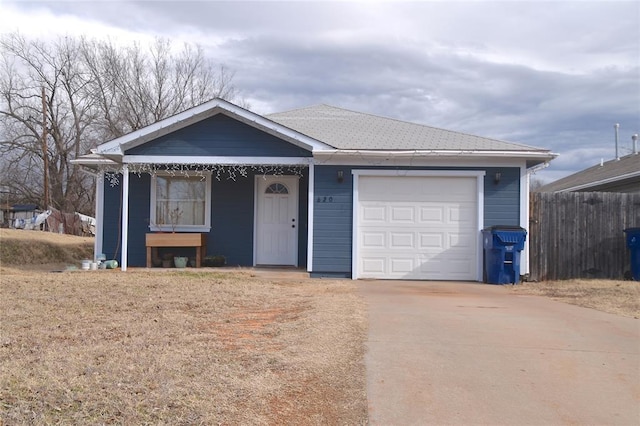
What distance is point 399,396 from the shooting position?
15.0ft

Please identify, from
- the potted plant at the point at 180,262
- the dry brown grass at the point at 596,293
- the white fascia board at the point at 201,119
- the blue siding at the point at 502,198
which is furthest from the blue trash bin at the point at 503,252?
the potted plant at the point at 180,262

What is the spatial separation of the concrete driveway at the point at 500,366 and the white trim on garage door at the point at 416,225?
3.79 m

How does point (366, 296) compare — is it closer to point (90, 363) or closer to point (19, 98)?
point (90, 363)

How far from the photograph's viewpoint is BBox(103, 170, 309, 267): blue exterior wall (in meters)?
14.1

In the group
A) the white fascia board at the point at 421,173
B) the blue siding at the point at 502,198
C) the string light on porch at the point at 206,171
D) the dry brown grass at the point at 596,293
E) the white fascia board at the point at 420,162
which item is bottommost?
the dry brown grass at the point at 596,293

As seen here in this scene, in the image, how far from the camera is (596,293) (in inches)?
419

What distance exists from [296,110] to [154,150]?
17.5 feet

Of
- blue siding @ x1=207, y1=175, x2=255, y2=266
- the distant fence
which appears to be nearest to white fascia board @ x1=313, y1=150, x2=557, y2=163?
the distant fence

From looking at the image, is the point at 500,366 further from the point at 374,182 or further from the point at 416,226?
the point at 374,182

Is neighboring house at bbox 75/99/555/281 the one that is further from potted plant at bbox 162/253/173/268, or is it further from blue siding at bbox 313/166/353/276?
potted plant at bbox 162/253/173/268

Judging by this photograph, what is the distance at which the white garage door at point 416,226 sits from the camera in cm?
1280

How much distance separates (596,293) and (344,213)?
16.8 feet

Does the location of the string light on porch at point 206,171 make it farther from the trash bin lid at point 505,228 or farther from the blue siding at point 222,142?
the trash bin lid at point 505,228

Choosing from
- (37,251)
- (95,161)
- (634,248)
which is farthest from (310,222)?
(37,251)
